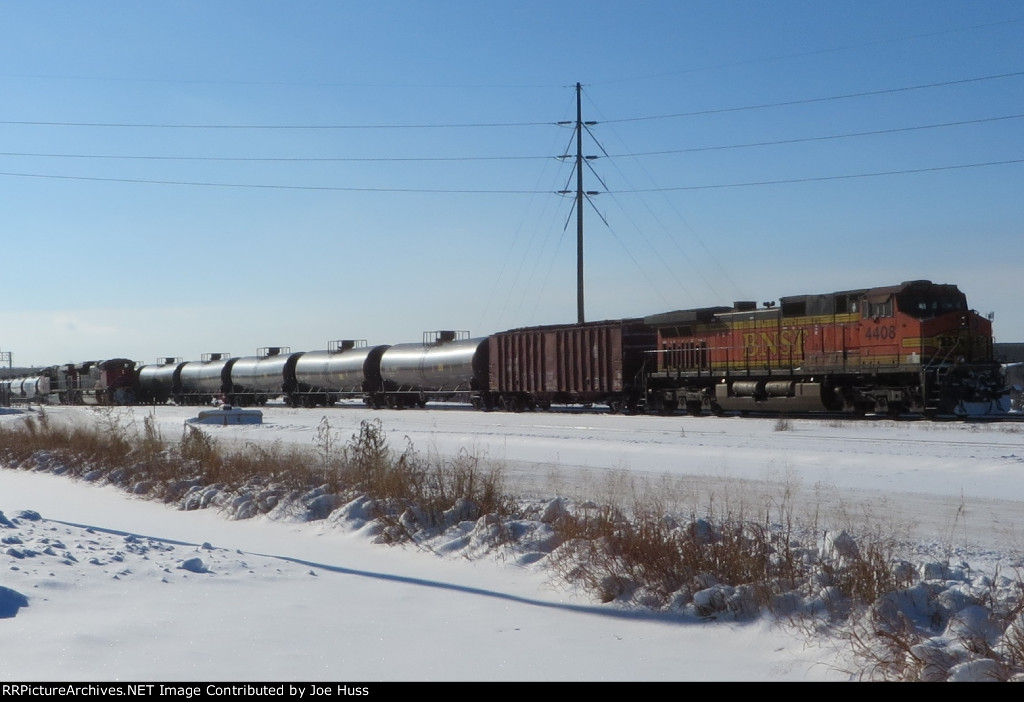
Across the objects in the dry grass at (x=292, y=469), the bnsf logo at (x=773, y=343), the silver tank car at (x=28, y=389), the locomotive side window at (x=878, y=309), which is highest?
the locomotive side window at (x=878, y=309)

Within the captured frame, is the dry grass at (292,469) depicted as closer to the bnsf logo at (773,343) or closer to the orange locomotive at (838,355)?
Answer: the orange locomotive at (838,355)

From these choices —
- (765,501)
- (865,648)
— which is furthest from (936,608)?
(765,501)

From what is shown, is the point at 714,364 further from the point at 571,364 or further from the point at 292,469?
the point at 292,469

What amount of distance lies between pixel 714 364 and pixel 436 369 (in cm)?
1472

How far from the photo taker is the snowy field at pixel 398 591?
573cm

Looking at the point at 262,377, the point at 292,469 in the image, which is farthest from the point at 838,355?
the point at 262,377

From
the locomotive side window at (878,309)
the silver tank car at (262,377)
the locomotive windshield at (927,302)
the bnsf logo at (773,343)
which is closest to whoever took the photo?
the locomotive windshield at (927,302)

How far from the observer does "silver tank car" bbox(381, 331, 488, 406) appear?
A: 40406 mm

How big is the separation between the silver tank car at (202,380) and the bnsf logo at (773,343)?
3428 centimetres

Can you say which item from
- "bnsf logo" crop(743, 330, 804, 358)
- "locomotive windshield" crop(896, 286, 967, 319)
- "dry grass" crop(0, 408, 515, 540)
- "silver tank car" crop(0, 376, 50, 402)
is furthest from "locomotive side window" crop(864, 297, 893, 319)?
"silver tank car" crop(0, 376, 50, 402)

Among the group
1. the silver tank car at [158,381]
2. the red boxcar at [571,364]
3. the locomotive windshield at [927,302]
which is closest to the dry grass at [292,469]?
the locomotive windshield at [927,302]

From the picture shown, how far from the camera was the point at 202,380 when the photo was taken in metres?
57.5

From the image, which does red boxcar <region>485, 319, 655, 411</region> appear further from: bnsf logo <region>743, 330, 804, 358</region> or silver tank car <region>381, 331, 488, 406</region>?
bnsf logo <region>743, 330, 804, 358</region>
